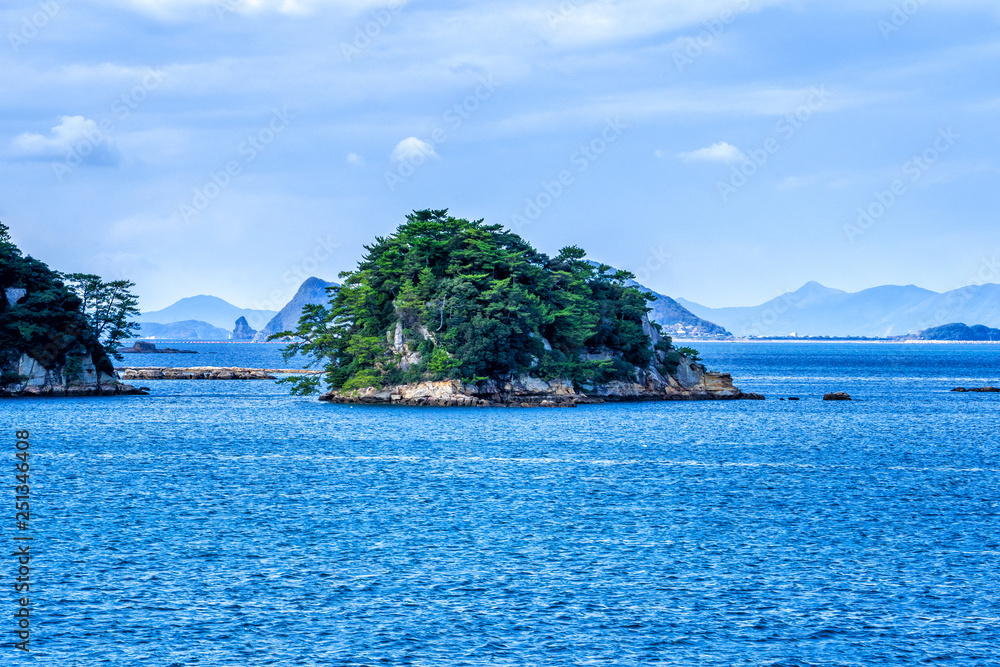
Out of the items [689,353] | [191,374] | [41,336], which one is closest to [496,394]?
[689,353]

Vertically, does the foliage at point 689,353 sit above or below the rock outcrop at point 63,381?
above

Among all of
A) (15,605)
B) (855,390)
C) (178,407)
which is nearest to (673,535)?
(15,605)

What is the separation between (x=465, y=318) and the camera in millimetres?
99375

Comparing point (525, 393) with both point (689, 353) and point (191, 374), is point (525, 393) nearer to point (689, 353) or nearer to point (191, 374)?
point (689, 353)

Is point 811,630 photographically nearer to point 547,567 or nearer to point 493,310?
point 547,567

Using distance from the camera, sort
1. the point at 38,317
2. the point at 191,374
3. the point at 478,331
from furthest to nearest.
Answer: the point at 191,374 < the point at 38,317 < the point at 478,331

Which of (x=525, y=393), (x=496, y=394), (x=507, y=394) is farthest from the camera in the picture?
(x=525, y=393)

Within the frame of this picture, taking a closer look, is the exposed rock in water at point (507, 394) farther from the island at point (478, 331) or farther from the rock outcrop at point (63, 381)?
the rock outcrop at point (63, 381)

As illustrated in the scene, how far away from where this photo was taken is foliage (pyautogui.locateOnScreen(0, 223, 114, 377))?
4183 inches

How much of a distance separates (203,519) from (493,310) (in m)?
61.1

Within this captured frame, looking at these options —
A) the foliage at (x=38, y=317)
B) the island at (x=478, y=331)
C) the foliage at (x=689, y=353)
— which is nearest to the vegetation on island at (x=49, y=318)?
the foliage at (x=38, y=317)

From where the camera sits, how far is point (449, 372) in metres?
99.1

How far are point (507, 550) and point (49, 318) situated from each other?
295 feet

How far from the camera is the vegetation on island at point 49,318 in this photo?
350 feet
